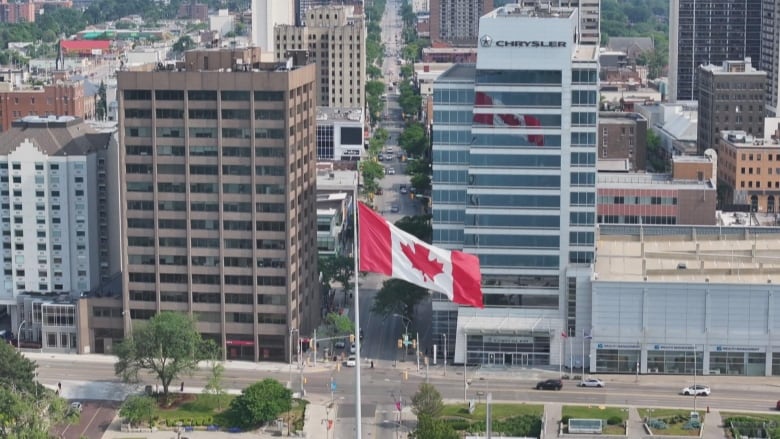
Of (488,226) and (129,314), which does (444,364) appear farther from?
(129,314)

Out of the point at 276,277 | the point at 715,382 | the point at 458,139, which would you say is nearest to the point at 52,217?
the point at 276,277

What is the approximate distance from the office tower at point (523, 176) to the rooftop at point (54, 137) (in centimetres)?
3401

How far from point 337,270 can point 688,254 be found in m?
34.9

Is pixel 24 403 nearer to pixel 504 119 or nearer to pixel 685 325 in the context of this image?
pixel 504 119

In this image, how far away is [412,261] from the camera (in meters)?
79.9

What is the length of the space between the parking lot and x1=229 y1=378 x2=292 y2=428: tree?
999 cm

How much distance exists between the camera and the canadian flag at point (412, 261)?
78625 millimetres

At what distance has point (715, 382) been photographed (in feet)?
431

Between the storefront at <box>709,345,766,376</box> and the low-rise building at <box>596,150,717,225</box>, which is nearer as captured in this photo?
the storefront at <box>709,345,766,376</box>

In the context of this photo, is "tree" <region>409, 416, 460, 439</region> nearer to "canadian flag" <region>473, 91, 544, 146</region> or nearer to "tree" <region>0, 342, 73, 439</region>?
"tree" <region>0, 342, 73, 439</region>

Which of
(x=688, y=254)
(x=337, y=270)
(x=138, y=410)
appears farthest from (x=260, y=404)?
(x=688, y=254)

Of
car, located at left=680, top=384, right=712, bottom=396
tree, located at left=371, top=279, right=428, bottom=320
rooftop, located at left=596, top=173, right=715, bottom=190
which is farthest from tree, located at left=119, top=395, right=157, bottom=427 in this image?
rooftop, located at left=596, top=173, right=715, bottom=190

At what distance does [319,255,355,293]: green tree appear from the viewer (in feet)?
515

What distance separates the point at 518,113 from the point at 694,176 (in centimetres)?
5763
